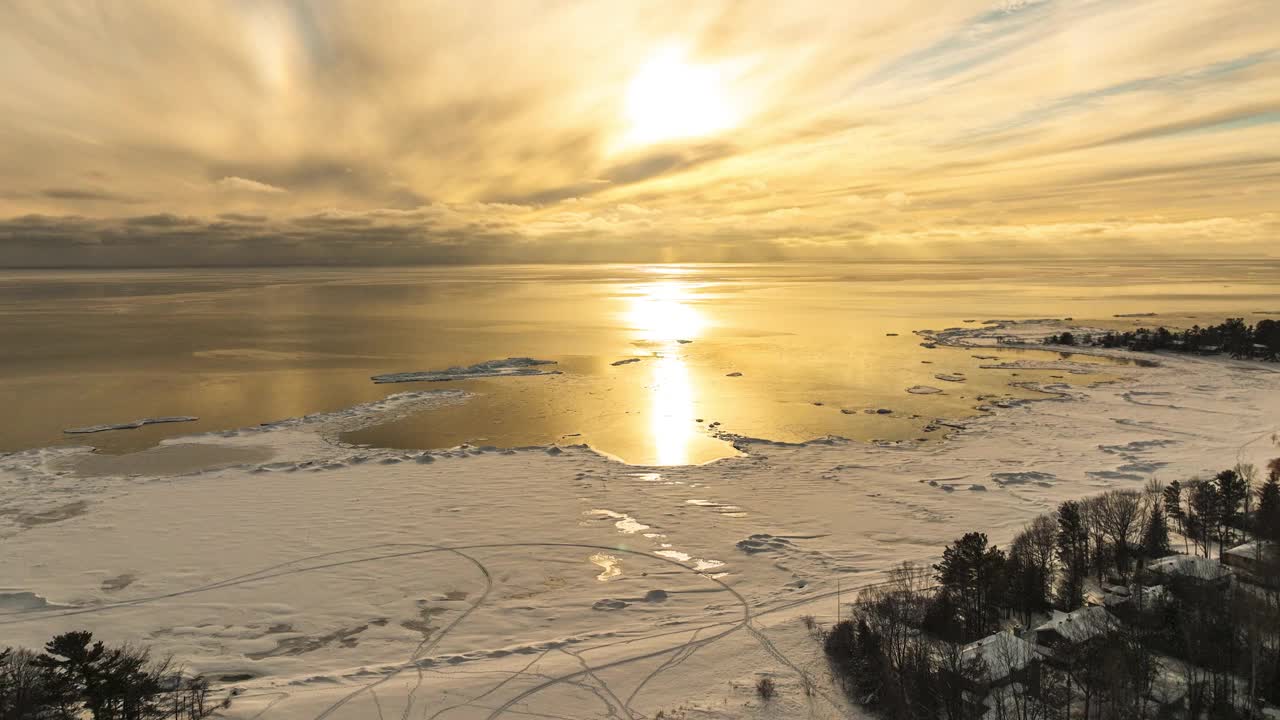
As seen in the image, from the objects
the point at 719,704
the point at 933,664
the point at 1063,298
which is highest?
the point at 1063,298

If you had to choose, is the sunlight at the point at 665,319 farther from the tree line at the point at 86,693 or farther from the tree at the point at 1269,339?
the tree line at the point at 86,693

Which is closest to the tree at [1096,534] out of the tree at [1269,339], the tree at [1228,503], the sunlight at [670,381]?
the tree at [1228,503]

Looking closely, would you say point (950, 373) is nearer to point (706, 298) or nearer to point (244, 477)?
point (244, 477)

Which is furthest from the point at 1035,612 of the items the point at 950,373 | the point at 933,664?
the point at 950,373

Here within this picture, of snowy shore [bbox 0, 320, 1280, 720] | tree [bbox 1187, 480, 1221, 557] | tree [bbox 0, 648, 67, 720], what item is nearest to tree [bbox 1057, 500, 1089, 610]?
snowy shore [bbox 0, 320, 1280, 720]

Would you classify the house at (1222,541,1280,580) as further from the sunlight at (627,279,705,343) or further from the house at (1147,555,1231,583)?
the sunlight at (627,279,705,343)

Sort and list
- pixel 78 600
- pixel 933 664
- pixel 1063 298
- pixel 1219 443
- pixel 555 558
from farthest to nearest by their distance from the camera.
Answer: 1. pixel 1063 298
2. pixel 1219 443
3. pixel 555 558
4. pixel 78 600
5. pixel 933 664

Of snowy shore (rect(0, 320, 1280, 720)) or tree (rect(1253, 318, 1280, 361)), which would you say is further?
tree (rect(1253, 318, 1280, 361))
